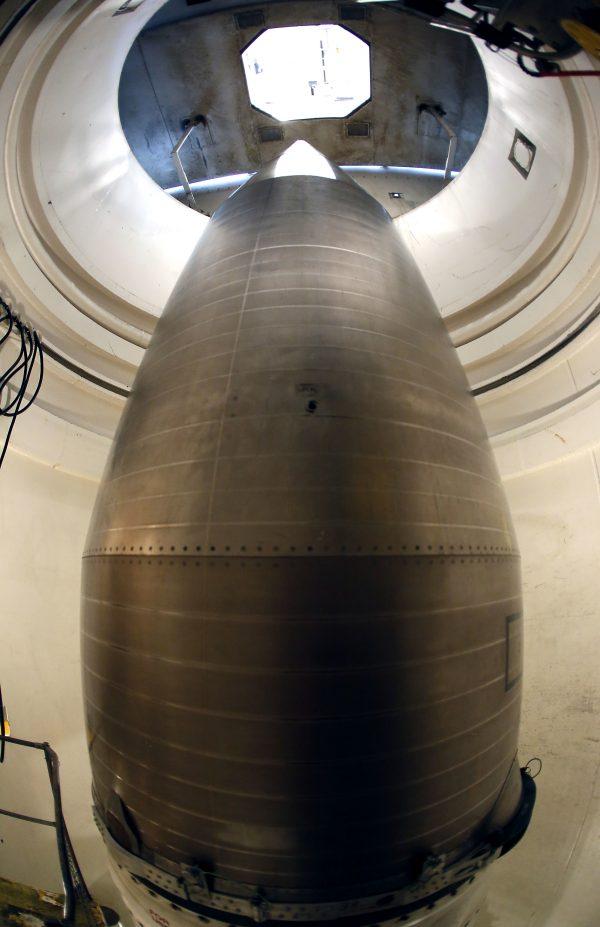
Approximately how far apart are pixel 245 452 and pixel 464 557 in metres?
0.95

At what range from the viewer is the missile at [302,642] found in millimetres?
1515

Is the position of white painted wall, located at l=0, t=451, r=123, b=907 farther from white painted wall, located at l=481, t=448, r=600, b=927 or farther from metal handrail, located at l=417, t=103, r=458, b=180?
metal handrail, located at l=417, t=103, r=458, b=180

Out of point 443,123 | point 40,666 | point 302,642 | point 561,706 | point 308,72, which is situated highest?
point 308,72

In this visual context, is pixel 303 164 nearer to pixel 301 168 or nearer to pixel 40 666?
pixel 301 168

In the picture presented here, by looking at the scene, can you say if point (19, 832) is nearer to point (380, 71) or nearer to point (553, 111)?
point (553, 111)

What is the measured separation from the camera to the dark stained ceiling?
5828 millimetres

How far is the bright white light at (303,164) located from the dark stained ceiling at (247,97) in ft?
12.5

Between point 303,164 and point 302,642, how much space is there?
341 cm

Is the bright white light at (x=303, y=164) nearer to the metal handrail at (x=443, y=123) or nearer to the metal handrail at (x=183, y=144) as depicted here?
the metal handrail at (x=183, y=144)

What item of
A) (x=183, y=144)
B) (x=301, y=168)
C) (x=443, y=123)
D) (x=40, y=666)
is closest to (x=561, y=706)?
(x=40, y=666)

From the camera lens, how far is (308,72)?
257 inches

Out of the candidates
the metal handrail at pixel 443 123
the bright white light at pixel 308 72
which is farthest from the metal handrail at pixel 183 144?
the metal handrail at pixel 443 123

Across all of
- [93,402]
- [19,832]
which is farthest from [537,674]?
[93,402]

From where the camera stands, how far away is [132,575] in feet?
5.77
